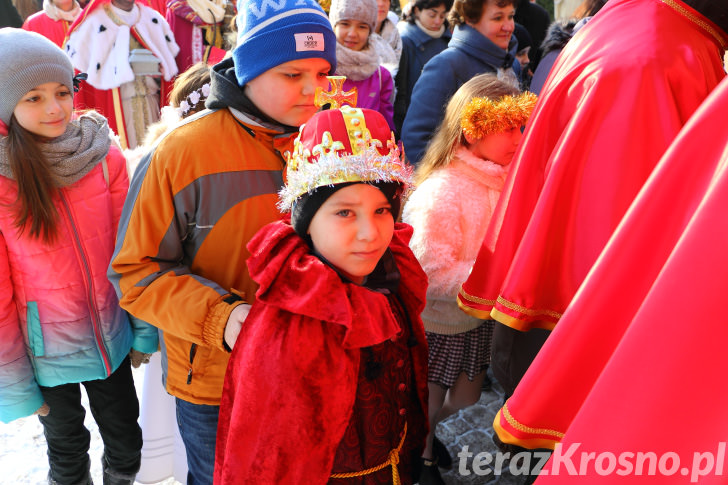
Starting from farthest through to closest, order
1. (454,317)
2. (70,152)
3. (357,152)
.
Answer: (454,317), (70,152), (357,152)

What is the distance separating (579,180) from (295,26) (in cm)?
102

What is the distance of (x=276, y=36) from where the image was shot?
1.91 metres

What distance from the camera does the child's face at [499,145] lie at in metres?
2.68

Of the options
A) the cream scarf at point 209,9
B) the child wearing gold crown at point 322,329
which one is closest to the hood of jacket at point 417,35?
the cream scarf at point 209,9

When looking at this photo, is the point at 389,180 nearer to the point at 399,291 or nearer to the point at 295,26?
the point at 399,291

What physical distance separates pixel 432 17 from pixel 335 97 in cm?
383

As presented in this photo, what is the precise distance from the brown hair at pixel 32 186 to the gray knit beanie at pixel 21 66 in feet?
0.37

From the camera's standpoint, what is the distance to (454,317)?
2779 mm

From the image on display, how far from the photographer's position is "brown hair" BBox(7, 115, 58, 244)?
89.9 inches

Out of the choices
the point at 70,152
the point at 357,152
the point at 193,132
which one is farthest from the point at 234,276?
the point at 70,152

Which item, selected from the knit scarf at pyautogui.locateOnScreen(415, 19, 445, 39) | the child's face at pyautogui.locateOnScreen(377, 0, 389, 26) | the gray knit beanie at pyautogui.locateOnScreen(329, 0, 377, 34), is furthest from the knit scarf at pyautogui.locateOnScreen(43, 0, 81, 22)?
the knit scarf at pyautogui.locateOnScreen(415, 19, 445, 39)

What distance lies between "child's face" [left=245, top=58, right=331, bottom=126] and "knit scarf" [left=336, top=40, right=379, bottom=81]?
2.31 meters

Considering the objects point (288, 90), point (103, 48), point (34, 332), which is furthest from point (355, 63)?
point (34, 332)

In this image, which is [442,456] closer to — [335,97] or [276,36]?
[335,97]
